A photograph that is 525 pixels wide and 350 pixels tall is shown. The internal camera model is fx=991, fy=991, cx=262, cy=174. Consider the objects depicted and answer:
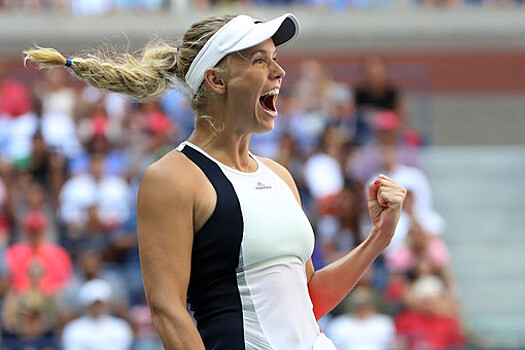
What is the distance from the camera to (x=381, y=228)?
9.70 ft

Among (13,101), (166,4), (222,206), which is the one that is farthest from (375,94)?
(222,206)

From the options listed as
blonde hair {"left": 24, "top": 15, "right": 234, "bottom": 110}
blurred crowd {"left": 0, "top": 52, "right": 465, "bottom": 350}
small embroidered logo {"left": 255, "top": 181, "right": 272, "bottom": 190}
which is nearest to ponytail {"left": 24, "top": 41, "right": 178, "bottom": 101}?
blonde hair {"left": 24, "top": 15, "right": 234, "bottom": 110}

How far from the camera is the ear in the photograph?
2.74 m

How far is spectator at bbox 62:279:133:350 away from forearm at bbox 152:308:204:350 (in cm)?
491

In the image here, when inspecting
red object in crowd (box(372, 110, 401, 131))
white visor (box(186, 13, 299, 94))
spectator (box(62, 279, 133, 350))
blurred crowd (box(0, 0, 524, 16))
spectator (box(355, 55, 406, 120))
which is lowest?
spectator (box(62, 279, 133, 350))

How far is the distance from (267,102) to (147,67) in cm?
36

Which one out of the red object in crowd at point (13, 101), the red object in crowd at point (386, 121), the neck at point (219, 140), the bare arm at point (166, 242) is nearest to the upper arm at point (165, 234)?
the bare arm at point (166, 242)

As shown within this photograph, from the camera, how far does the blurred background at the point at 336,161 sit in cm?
766

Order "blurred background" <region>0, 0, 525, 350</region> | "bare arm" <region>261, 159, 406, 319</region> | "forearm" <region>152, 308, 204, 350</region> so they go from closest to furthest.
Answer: "forearm" <region>152, 308, 204, 350</region> → "bare arm" <region>261, 159, 406, 319</region> → "blurred background" <region>0, 0, 525, 350</region>

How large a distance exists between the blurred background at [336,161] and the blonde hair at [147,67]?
475 centimetres

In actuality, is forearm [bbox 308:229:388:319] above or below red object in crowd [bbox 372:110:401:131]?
above

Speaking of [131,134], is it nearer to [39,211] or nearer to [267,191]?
[39,211]

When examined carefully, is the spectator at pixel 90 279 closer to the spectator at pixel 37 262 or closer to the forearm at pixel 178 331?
the spectator at pixel 37 262

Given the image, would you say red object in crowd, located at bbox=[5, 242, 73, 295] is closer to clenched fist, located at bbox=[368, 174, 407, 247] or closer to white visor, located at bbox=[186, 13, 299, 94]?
clenched fist, located at bbox=[368, 174, 407, 247]
